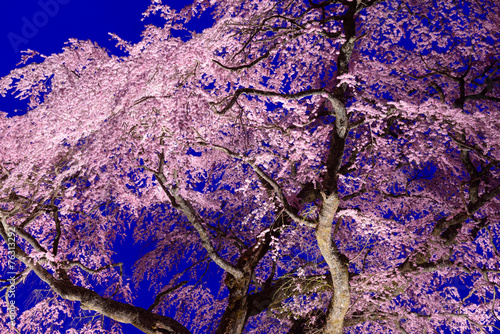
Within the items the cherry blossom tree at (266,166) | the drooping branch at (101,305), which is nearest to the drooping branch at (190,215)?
the cherry blossom tree at (266,166)

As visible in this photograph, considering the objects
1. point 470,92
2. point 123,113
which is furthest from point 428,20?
point 123,113

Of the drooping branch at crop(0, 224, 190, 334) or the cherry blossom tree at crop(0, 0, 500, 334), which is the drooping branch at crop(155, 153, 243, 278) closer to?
the cherry blossom tree at crop(0, 0, 500, 334)

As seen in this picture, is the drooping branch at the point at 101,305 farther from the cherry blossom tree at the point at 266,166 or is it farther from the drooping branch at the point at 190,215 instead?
the drooping branch at the point at 190,215

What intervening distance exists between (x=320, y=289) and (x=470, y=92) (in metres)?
3.34

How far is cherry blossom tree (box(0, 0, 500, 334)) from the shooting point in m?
4.20

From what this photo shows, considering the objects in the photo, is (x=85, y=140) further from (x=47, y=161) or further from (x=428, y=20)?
(x=428, y=20)

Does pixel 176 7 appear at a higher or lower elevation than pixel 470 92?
higher

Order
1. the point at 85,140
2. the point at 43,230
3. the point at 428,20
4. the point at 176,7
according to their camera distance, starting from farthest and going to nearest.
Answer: the point at 43,230 < the point at 428,20 < the point at 176,7 < the point at 85,140

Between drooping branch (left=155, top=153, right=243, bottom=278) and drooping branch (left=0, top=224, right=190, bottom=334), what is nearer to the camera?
drooping branch (left=155, top=153, right=243, bottom=278)

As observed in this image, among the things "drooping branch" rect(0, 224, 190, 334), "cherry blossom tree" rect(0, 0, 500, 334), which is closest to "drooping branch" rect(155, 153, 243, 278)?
"cherry blossom tree" rect(0, 0, 500, 334)

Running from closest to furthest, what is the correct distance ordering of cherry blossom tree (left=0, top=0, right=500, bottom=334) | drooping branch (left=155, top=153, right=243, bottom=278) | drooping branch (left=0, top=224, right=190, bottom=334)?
1. cherry blossom tree (left=0, top=0, right=500, bottom=334)
2. drooping branch (left=155, top=153, right=243, bottom=278)
3. drooping branch (left=0, top=224, right=190, bottom=334)

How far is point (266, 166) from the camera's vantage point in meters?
6.15

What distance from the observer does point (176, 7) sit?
4.59 metres

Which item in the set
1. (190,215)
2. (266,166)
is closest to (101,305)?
(190,215)
